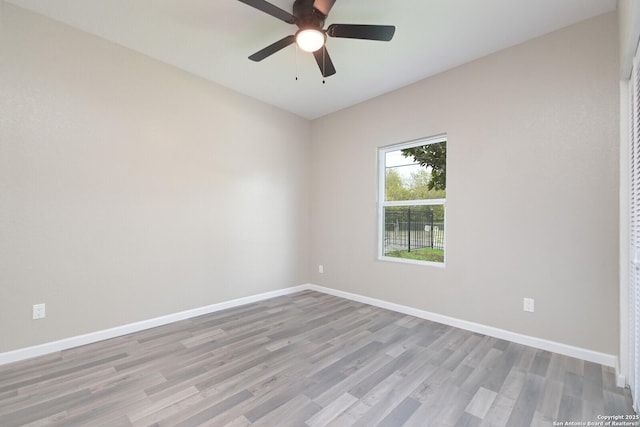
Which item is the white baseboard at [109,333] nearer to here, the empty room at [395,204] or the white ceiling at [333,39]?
the empty room at [395,204]

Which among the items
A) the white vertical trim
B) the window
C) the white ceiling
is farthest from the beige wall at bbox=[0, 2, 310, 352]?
the white vertical trim

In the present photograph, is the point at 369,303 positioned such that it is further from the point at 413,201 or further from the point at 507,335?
the point at 507,335

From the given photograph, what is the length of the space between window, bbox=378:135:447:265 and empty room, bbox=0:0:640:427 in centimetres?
3

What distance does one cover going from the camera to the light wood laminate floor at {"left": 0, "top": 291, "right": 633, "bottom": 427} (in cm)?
170

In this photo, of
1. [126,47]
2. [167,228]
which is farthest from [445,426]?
[126,47]

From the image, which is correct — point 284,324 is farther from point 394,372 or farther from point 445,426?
point 445,426

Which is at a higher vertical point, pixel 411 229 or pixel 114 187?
pixel 114 187

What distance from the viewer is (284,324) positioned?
124 inches

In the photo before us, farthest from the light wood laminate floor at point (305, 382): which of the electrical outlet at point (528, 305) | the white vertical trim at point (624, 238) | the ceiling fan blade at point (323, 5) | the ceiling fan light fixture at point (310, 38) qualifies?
the ceiling fan blade at point (323, 5)

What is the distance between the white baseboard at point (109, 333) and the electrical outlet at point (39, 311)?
0.24 m

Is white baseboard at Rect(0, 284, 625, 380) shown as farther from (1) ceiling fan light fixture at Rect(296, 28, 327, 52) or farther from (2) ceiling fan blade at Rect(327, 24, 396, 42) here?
(1) ceiling fan light fixture at Rect(296, 28, 327, 52)

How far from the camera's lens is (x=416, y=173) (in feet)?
11.9

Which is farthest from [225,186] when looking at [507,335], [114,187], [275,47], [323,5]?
[507,335]

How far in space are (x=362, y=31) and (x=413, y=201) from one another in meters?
2.10
